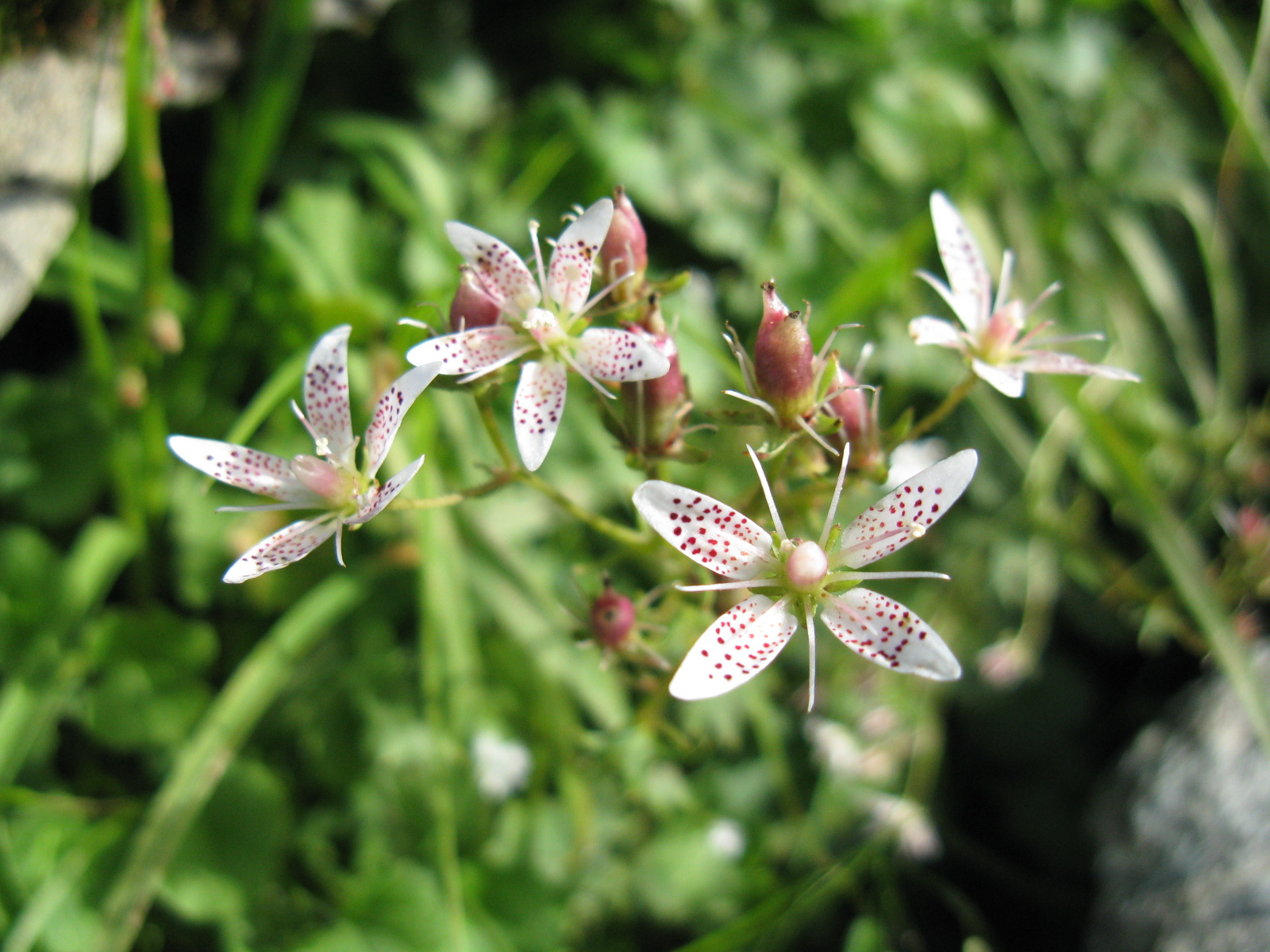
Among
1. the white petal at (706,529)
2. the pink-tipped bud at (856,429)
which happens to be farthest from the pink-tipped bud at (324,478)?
the pink-tipped bud at (856,429)

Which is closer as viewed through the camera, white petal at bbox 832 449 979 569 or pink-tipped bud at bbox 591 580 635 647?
white petal at bbox 832 449 979 569

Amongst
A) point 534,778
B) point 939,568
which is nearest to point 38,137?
point 534,778

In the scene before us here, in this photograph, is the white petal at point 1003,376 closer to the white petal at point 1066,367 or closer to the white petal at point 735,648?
the white petal at point 1066,367

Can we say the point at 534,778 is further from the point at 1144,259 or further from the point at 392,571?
the point at 1144,259

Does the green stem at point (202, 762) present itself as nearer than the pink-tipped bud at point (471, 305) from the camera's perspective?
No

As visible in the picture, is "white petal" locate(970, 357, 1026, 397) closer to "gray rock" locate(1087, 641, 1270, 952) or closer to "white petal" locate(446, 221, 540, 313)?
"white petal" locate(446, 221, 540, 313)

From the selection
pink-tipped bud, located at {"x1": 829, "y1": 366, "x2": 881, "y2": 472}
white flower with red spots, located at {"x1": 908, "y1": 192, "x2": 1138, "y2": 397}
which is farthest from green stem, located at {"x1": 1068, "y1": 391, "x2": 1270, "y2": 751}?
pink-tipped bud, located at {"x1": 829, "y1": 366, "x2": 881, "y2": 472}
